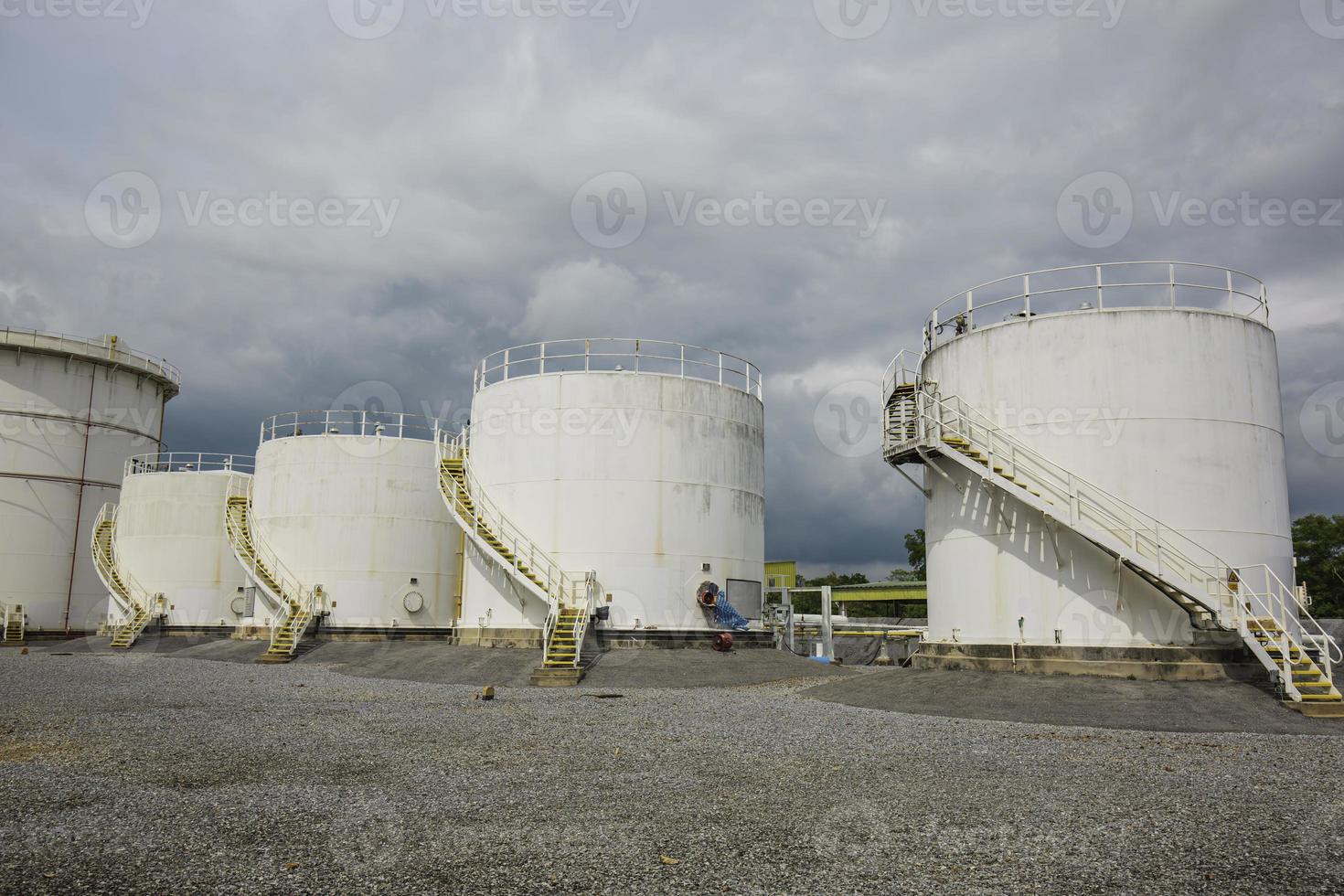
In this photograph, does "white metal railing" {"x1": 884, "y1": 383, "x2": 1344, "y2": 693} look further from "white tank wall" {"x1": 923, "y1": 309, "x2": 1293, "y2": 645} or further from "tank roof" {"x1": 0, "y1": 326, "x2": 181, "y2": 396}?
"tank roof" {"x1": 0, "y1": 326, "x2": 181, "y2": 396}

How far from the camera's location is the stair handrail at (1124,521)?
18.0 metres

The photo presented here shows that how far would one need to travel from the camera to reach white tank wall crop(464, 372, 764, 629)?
26281 mm

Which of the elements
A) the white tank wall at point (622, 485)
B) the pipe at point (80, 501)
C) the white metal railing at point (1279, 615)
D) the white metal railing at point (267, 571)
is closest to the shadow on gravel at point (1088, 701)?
the white metal railing at point (1279, 615)

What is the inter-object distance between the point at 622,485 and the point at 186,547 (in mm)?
24730

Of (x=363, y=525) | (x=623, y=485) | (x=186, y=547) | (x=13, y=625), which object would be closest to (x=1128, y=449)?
(x=623, y=485)

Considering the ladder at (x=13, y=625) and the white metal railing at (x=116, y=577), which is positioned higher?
the white metal railing at (x=116, y=577)

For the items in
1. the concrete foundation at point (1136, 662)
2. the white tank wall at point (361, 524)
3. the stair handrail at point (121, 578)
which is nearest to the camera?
the concrete foundation at point (1136, 662)

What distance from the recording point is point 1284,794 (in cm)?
955

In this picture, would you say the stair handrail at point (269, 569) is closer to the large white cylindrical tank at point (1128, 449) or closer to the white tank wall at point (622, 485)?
the white tank wall at point (622, 485)

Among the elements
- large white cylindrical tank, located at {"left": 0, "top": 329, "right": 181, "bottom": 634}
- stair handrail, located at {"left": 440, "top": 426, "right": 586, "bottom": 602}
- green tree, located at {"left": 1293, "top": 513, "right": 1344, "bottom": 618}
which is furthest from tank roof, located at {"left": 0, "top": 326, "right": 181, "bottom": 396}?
green tree, located at {"left": 1293, "top": 513, "right": 1344, "bottom": 618}

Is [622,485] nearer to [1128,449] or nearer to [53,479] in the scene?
[1128,449]

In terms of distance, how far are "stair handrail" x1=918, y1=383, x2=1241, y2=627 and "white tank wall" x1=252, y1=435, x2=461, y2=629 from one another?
869 inches

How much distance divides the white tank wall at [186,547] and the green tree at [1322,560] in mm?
55072

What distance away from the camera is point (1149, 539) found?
61.2 feet
